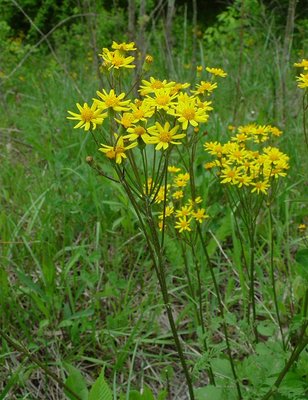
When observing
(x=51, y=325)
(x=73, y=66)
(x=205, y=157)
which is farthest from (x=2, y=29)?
(x=51, y=325)

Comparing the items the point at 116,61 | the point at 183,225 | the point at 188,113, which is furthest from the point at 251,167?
the point at 116,61

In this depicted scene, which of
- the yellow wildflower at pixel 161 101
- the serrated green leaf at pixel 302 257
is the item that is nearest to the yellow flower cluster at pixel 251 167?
the serrated green leaf at pixel 302 257

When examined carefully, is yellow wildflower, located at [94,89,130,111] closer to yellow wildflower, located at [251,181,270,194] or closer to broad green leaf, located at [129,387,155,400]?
yellow wildflower, located at [251,181,270,194]

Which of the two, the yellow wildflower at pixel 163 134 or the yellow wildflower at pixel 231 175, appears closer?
the yellow wildflower at pixel 163 134

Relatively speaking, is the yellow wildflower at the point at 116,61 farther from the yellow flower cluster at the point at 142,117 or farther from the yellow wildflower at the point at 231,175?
the yellow wildflower at the point at 231,175

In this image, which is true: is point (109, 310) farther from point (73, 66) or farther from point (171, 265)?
point (73, 66)

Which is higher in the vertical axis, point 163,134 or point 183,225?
point 163,134

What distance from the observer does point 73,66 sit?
5008 mm

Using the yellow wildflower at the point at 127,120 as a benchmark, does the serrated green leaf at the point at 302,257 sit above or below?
below

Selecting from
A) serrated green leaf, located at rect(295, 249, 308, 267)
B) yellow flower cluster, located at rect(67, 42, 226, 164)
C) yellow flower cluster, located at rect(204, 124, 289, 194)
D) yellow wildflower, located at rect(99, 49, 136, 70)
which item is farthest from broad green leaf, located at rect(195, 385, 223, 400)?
yellow wildflower, located at rect(99, 49, 136, 70)

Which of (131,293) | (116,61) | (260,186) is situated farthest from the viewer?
(131,293)

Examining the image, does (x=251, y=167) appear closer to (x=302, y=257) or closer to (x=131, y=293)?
(x=302, y=257)

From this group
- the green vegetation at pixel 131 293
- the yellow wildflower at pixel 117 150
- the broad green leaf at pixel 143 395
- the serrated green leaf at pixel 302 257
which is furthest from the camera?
the green vegetation at pixel 131 293

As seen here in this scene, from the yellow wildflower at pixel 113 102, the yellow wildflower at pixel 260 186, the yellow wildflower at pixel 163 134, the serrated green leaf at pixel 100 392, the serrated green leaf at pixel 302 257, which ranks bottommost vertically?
the serrated green leaf at pixel 100 392
